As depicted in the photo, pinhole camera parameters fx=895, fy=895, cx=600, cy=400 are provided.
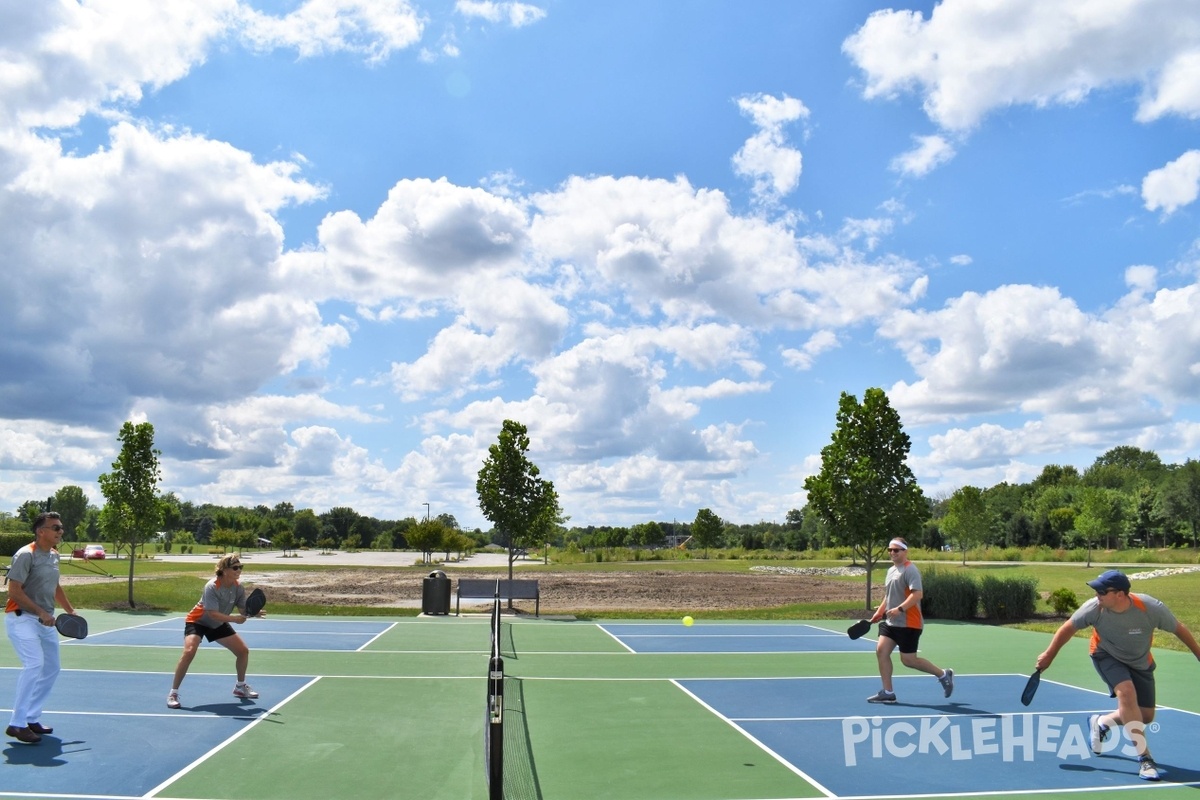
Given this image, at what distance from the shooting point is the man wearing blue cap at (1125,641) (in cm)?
753

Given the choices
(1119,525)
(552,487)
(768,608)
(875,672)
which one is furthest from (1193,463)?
(875,672)

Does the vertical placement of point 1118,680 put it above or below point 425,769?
above

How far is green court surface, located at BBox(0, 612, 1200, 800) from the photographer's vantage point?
7352 mm

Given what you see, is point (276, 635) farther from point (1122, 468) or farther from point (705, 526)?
point (1122, 468)

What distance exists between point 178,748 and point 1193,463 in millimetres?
98927

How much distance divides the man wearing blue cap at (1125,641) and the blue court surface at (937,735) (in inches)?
22.9

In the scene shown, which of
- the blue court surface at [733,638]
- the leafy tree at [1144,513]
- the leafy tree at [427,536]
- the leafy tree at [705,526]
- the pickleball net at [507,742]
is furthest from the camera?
the leafy tree at [705,526]

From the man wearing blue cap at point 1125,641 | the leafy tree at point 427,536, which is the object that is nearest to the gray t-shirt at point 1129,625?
the man wearing blue cap at point 1125,641

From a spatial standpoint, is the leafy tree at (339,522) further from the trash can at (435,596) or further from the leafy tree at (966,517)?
the trash can at (435,596)

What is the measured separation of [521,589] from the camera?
22.8 meters

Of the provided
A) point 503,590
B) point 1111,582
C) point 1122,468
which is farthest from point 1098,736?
point 1122,468

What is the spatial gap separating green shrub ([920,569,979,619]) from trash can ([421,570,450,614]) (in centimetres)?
1231

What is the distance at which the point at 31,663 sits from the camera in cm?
829

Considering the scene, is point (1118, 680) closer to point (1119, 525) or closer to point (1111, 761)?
point (1111, 761)
